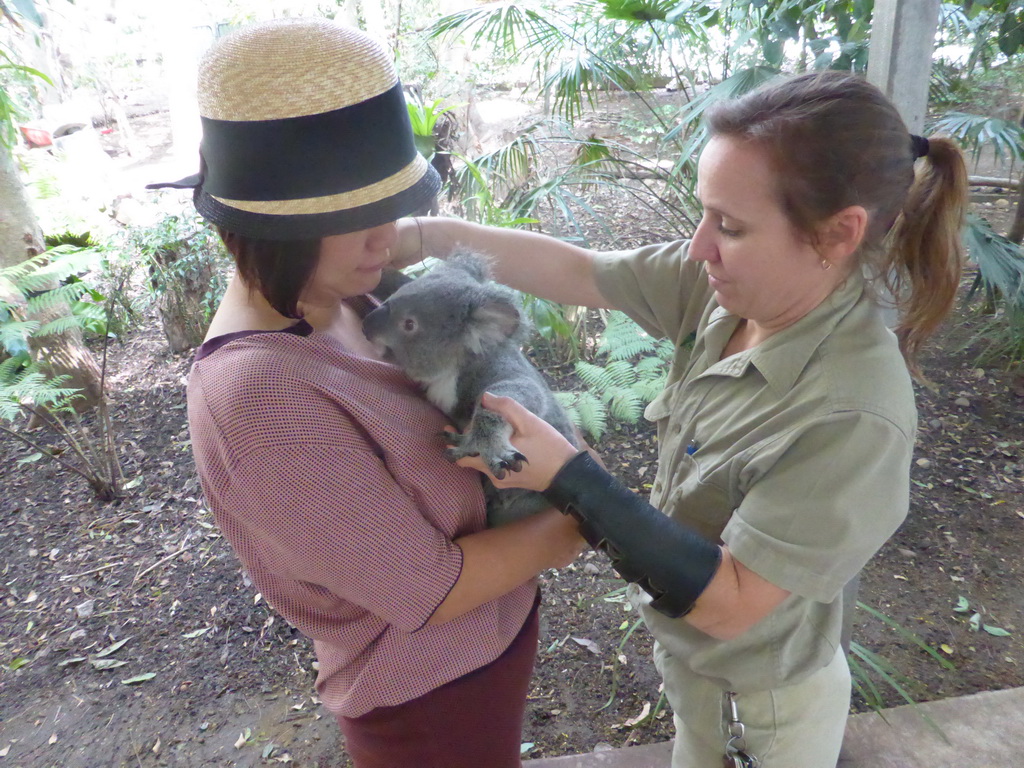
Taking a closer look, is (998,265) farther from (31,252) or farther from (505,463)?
(31,252)

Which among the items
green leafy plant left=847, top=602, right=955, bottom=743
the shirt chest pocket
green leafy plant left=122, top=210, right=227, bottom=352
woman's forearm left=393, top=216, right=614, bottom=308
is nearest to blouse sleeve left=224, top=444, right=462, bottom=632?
the shirt chest pocket

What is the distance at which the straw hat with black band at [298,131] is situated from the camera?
1.05 m

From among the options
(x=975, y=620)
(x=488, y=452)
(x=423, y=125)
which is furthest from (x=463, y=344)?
(x=975, y=620)

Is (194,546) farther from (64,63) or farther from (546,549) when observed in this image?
(64,63)

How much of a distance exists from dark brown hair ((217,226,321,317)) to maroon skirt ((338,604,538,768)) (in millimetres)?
823

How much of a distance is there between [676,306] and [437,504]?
827 mm

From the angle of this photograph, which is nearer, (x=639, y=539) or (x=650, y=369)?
(x=639, y=539)

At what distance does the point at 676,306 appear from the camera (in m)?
1.70

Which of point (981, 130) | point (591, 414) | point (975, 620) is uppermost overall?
point (981, 130)

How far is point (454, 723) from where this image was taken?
1.39 m

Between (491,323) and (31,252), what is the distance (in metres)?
3.74

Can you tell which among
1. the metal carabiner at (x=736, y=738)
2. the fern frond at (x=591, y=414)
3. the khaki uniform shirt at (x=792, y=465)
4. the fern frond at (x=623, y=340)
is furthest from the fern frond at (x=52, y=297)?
the metal carabiner at (x=736, y=738)

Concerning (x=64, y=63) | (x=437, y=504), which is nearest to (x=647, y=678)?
(x=437, y=504)

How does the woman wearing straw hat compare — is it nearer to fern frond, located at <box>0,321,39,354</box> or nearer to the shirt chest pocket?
the shirt chest pocket
